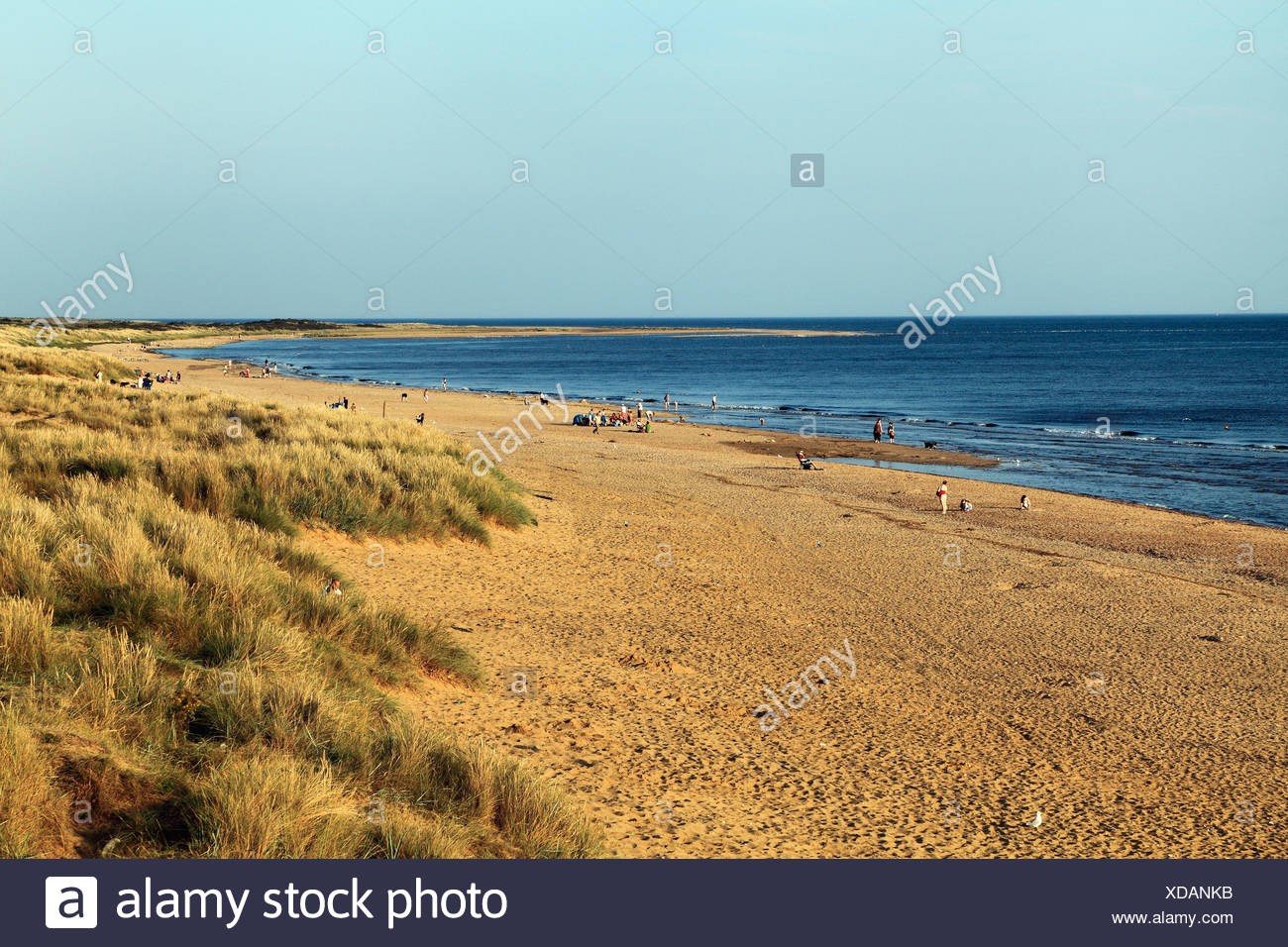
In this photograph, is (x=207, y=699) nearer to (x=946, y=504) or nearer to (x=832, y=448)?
(x=946, y=504)

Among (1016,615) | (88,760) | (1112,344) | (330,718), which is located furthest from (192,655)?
(1112,344)

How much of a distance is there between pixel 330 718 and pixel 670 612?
7298 mm

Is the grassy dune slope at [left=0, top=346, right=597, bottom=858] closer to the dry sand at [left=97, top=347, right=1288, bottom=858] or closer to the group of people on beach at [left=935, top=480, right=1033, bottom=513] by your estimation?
the dry sand at [left=97, top=347, right=1288, bottom=858]

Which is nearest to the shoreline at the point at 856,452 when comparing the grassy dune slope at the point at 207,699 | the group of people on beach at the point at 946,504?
the group of people on beach at the point at 946,504

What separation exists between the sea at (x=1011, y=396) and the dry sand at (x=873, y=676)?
462 inches

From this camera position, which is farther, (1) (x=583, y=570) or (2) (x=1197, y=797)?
(1) (x=583, y=570)

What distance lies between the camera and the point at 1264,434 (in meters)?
45.8

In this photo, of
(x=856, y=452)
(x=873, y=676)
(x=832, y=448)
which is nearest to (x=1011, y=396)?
(x=832, y=448)

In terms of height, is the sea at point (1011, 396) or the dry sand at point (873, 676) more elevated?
the sea at point (1011, 396)

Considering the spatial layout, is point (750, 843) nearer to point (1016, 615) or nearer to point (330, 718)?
point (330, 718)

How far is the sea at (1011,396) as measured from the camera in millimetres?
34500

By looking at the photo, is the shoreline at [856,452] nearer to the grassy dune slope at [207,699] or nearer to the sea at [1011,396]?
the sea at [1011,396]

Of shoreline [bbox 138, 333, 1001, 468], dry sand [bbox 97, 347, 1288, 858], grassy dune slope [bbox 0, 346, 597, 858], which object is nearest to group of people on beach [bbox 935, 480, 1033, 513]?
dry sand [bbox 97, 347, 1288, 858]
